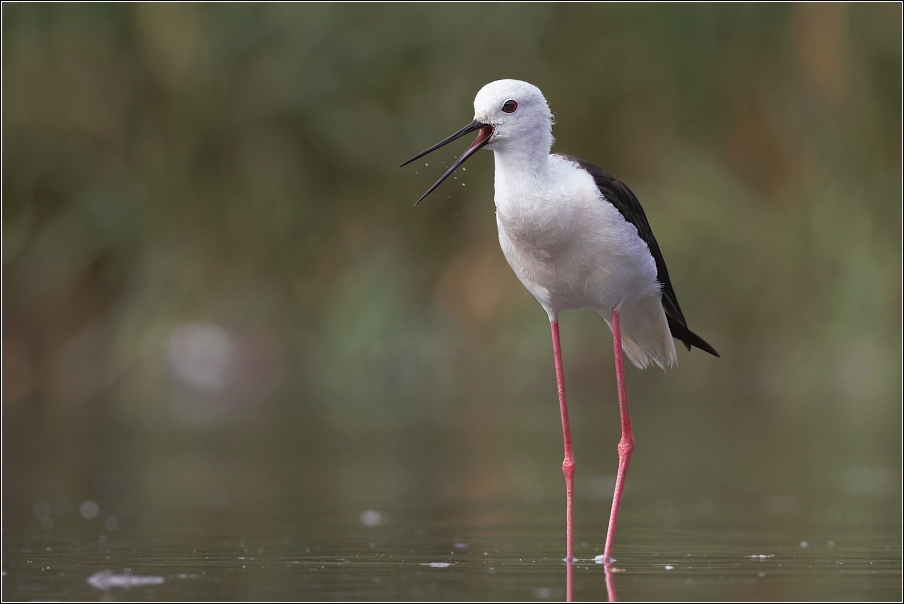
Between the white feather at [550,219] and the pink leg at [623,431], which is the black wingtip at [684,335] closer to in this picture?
the pink leg at [623,431]

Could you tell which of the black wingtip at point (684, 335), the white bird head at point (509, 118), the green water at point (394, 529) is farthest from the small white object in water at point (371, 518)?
the white bird head at point (509, 118)

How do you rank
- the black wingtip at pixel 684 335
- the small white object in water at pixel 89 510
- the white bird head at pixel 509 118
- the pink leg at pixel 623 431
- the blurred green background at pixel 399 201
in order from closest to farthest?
the white bird head at pixel 509 118
the pink leg at pixel 623 431
the black wingtip at pixel 684 335
the small white object in water at pixel 89 510
the blurred green background at pixel 399 201

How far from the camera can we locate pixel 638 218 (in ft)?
19.5

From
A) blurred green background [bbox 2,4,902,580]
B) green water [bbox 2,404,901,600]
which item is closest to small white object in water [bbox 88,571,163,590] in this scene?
green water [bbox 2,404,901,600]

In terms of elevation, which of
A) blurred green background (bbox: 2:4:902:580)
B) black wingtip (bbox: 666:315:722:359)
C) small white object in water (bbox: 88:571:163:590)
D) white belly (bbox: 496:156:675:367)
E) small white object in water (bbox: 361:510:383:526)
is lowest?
small white object in water (bbox: 88:571:163:590)

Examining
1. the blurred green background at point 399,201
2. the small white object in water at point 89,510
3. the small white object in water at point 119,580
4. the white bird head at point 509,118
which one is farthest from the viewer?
the blurred green background at point 399,201

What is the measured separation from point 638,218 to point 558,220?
53 centimetres

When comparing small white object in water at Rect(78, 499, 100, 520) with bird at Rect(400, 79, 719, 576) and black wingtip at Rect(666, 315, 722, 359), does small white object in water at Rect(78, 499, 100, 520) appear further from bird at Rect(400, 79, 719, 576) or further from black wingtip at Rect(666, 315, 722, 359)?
black wingtip at Rect(666, 315, 722, 359)

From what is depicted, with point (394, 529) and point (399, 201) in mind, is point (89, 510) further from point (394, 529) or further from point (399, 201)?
point (399, 201)

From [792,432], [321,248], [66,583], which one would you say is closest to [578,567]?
[66,583]

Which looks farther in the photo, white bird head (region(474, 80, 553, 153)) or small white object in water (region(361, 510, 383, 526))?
small white object in water (region(361, 510, 383, 526))

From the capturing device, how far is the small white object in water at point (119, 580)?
4.69 metres

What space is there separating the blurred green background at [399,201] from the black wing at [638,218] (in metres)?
5.23

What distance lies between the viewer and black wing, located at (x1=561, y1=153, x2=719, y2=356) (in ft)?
18.8
